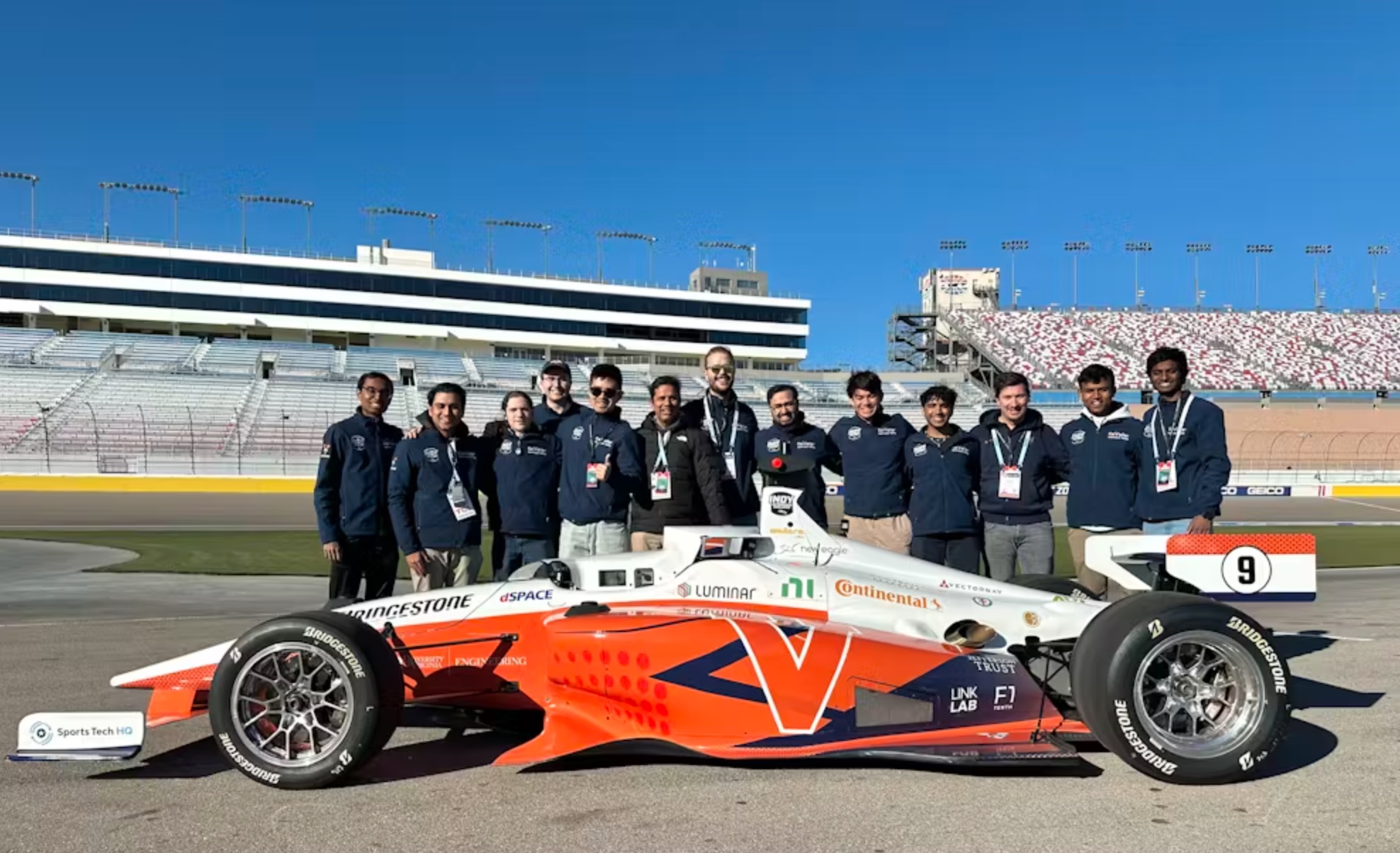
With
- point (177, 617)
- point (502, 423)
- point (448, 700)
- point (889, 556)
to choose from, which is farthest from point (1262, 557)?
point (177, 617)

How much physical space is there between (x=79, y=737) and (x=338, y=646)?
3.88ft

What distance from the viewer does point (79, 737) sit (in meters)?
4.20

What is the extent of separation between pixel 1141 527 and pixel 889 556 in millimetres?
2385

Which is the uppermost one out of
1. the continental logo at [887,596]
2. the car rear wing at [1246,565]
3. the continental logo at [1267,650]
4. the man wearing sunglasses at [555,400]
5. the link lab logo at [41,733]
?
the man wearing sunglasses at [555,400]

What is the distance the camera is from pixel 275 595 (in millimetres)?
10367

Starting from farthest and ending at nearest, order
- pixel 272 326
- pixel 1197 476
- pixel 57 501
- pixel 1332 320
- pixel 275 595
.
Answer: pixel 1332 320
pixel 272 326
pixel 57 501
pixel 275 595
pixel 1197 476

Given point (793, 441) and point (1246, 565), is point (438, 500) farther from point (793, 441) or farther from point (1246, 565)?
point (1246, 565)

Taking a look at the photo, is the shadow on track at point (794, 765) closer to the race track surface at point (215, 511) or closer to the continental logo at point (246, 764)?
the continental logo at point (246, 764)

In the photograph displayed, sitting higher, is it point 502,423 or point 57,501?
point 502,423

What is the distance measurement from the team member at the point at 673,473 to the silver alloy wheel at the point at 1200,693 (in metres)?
2.77

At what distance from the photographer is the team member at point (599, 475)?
655cm

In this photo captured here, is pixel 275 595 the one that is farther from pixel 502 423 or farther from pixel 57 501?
pixel 57 501

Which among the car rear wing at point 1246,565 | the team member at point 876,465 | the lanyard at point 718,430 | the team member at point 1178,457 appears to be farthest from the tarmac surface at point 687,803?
the lanyard at point 718,430

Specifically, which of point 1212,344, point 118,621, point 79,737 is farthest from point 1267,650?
point 1212,344
